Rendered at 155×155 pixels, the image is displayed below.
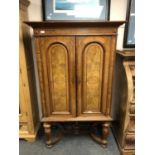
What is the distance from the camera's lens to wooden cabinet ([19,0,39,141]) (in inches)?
68.0

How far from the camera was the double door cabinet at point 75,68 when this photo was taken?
1493mm

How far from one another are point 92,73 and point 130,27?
33.7 inches

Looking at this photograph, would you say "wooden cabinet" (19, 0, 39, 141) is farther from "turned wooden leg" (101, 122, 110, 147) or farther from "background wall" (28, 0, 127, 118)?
"turned wooden leg" (101, 122, 110, 147)

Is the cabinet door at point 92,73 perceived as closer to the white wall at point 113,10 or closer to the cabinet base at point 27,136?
the white wall at point 113,10

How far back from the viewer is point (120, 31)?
1998 mm

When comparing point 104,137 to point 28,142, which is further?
point 28,142

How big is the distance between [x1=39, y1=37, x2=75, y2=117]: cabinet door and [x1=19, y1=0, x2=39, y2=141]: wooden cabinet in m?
0.31

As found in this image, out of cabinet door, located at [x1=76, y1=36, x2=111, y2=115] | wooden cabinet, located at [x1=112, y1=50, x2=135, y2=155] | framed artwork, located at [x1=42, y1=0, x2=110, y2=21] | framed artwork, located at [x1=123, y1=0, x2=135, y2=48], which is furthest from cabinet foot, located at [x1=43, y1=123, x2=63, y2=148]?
framed artwork, located at [x1=123, y1=0, x2=135, y2=48]

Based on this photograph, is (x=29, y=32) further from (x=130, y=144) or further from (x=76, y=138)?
(x=130, y=144)

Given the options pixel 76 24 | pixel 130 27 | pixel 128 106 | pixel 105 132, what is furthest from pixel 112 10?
pixel 105 132

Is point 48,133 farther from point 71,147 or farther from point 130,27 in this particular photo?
point 130,27
